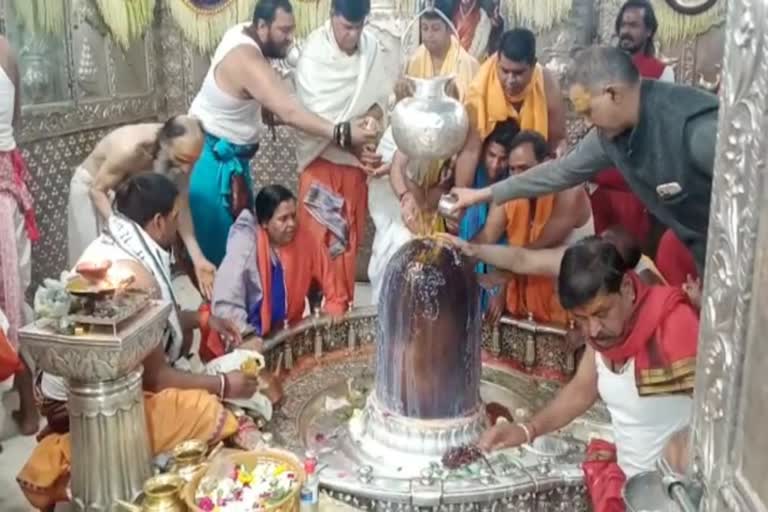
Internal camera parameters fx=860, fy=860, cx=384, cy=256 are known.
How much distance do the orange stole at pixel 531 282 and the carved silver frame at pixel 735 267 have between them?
210 cm

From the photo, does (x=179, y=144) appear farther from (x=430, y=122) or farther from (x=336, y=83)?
(x=430, y=122)

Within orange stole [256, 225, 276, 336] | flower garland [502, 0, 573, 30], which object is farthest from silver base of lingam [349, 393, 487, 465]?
flower garland [502, 0, 573, 30]

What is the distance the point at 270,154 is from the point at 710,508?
13.0 feet

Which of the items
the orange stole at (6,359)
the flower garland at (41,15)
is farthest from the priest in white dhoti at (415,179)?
the flower garland at (41,15)

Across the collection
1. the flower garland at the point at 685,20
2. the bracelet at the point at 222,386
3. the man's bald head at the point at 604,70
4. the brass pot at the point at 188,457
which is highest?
the flower garland at the point at 685,20

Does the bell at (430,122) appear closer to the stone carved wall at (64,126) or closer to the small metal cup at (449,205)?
the small metal cup at (449,205)

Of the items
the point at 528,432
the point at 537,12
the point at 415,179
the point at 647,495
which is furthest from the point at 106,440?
the point at 537,12

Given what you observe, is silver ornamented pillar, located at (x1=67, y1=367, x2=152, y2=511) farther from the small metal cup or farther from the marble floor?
the small metal cup

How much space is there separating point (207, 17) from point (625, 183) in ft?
7.91

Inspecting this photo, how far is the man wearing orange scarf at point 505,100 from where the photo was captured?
11.3ft

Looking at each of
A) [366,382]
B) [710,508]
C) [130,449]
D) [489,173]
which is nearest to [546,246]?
[489,173]

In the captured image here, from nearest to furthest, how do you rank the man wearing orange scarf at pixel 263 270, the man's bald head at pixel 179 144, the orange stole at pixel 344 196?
the man wearing orange scarf at pixel 263 270 → the man's bald head at pixel 179 144 → the orange stole at pixel 344 196

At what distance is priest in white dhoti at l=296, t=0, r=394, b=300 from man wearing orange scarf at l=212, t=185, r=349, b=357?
0.41 metres

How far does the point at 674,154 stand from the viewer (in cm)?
217
